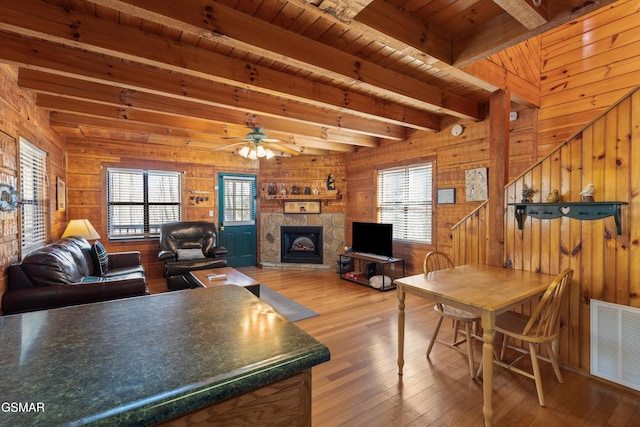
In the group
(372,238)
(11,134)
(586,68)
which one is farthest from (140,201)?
(586,68)

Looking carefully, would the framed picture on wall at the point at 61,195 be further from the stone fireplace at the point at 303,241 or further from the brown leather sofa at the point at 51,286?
the stone fireplace at the point at 303,241

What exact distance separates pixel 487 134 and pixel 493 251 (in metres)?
1.76

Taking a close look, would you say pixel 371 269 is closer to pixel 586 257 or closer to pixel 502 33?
pixel 586 257

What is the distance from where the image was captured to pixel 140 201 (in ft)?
18.4

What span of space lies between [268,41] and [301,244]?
4.78 metres

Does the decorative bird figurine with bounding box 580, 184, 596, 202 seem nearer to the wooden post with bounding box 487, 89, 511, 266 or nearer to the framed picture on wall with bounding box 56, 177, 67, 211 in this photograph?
the wooden post with bounding box 487, 89, 511, 266

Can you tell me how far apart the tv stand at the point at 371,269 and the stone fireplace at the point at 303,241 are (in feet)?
1.68

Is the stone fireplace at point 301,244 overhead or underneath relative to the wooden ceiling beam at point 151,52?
underneath

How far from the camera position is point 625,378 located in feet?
7.15

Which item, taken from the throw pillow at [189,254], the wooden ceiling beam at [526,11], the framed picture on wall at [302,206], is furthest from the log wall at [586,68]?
the throw pillow at [189,254]

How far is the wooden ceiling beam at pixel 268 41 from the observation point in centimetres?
179

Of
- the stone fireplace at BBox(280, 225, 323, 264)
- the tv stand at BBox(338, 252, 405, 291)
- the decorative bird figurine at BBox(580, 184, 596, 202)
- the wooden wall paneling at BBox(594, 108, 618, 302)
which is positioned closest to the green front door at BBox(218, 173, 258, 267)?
the stone fireplace at BBox(280, 225, 323, 264)

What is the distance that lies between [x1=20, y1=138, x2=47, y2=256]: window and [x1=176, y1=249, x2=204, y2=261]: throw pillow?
1.77 meters

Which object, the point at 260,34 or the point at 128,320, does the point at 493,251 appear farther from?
the point at 128,320
